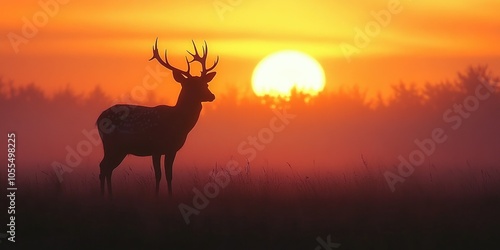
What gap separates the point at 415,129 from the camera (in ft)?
147

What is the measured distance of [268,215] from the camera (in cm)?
1252

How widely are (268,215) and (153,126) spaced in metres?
3.53

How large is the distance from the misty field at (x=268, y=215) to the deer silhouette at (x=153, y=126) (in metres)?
0.58

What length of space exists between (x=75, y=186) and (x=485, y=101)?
30.9 m

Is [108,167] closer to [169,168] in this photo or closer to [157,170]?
[157,170]

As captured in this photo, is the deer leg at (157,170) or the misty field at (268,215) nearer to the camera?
Answer: the misty field at (268,215)

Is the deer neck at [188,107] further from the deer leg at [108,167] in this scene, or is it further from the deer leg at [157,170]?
the deer leg at [108,167]

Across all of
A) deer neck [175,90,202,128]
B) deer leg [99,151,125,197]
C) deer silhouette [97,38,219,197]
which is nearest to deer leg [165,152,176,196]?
deer silhouette [97,38,219,197]

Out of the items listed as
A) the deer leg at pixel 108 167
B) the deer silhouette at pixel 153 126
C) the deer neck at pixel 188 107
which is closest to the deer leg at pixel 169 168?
the deer silhouette at pixel 153 126

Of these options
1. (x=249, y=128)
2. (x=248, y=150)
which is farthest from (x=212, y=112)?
(x=248, y=150)

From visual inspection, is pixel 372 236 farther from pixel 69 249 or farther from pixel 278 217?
pixel 69 249

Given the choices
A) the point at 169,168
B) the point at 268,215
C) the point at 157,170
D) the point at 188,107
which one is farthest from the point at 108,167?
the point at 268,215

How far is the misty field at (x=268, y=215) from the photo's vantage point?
11.1m

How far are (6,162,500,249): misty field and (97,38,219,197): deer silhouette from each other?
0.58m
